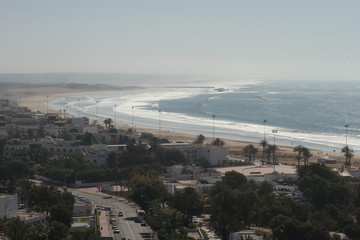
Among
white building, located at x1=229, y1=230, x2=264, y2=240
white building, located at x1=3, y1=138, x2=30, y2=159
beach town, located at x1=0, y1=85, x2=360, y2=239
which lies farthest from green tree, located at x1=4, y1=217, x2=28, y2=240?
white building, located at x1=3, y1=138, x2=30, y2=159

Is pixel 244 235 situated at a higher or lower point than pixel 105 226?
higher

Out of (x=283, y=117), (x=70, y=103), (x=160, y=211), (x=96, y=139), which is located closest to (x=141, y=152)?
(x=96, y=139)

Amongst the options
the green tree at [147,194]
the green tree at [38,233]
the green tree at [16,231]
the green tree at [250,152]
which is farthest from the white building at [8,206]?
the green tree at [250,152]

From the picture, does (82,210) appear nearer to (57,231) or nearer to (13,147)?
(57,231)

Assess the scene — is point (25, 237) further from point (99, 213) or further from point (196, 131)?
point (196, 131)

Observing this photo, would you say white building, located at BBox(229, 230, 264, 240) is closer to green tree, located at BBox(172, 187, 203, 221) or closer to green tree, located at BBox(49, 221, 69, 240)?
green tree, located at BBox(172, 187, 203, 221)

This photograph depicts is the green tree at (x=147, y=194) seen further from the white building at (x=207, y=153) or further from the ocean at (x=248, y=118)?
the ocean at (x=248, y=118)

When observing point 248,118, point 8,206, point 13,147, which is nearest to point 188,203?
point 8,206
